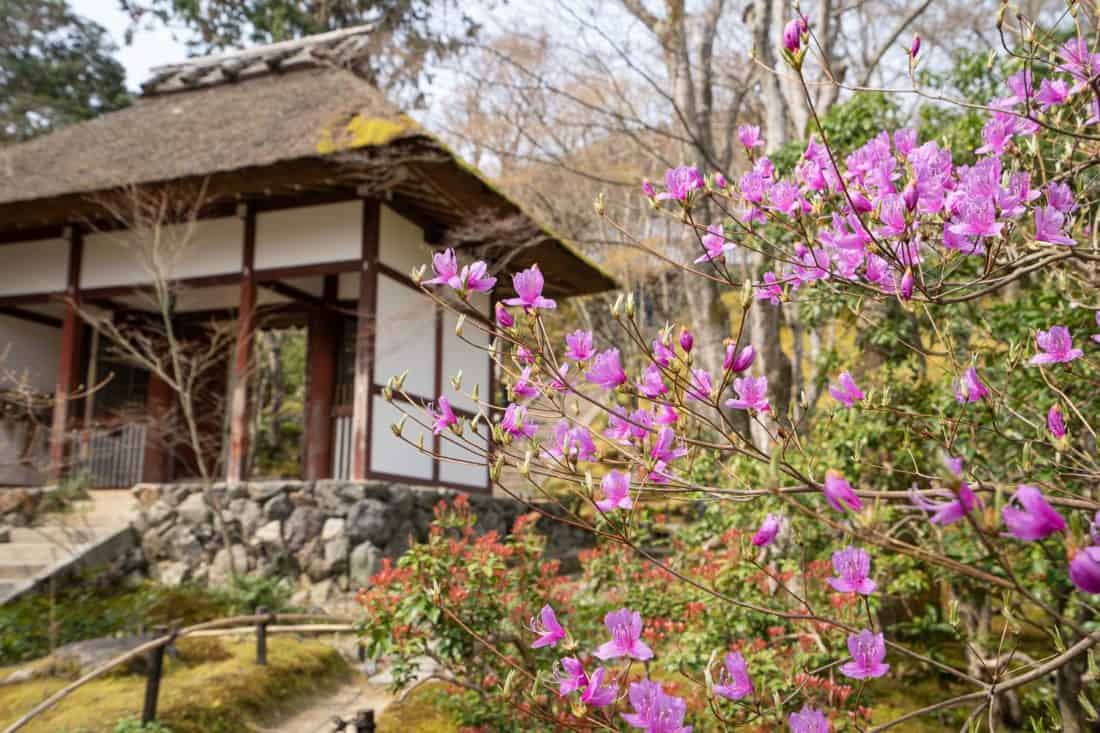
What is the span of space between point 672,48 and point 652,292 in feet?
20.7

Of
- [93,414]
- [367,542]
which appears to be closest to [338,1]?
[93,414]

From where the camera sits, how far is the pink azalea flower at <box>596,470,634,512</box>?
1230mm

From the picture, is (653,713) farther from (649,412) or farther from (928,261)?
(928,261)

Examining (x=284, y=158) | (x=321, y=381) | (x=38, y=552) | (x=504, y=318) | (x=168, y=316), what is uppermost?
(x=284, y=158)

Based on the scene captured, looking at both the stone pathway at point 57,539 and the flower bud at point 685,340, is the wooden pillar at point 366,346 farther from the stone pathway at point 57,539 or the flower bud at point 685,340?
the flower bud at point 685,340

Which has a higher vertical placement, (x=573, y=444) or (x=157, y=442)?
(x=157, y=442)

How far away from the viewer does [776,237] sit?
170 inches

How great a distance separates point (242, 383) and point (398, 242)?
1.87 meters

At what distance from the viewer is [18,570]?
6359mm

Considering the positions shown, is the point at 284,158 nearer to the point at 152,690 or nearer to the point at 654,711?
the point at 152,690

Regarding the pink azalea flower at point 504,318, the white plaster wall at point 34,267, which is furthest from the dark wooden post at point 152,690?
the white plaster wall at point 34,267

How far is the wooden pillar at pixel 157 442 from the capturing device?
30.5 ft

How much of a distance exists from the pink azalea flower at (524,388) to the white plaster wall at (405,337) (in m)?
5.90

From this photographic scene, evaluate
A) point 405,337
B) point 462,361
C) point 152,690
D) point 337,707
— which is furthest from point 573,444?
point 462,361
